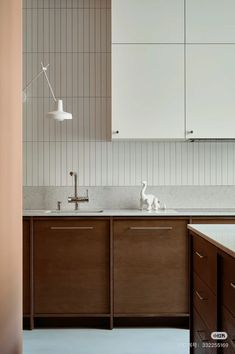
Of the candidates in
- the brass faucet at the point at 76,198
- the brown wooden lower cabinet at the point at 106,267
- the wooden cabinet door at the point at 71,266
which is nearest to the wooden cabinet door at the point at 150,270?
the brown wooden lower cabinet at the point at 106,267

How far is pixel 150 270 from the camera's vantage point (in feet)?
9.14

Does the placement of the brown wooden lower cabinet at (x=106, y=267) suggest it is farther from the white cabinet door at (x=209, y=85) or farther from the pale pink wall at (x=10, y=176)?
the pale pink wall at (x=10, y=176)

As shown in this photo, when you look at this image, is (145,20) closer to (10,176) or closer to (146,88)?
(146,88)

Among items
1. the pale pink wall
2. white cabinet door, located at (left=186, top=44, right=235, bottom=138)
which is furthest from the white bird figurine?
the pale pink wall

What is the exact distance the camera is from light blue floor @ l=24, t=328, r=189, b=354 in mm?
2447

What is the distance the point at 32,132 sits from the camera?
3.30 m

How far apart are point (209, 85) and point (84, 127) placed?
1.12 meters

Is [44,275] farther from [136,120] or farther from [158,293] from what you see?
[136,120]

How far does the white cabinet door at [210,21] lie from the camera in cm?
293

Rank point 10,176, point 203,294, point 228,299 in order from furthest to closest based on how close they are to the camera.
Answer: point 203,294 < point 10,176 < point 228,299

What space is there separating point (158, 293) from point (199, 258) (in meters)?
1.12

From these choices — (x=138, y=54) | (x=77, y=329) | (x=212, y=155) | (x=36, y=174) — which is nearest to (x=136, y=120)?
(x=138, y=54)

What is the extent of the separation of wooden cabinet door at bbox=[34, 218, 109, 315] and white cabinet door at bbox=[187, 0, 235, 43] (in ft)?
5.37

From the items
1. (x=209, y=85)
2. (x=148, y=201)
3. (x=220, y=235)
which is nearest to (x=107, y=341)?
(x=148, y=201)
